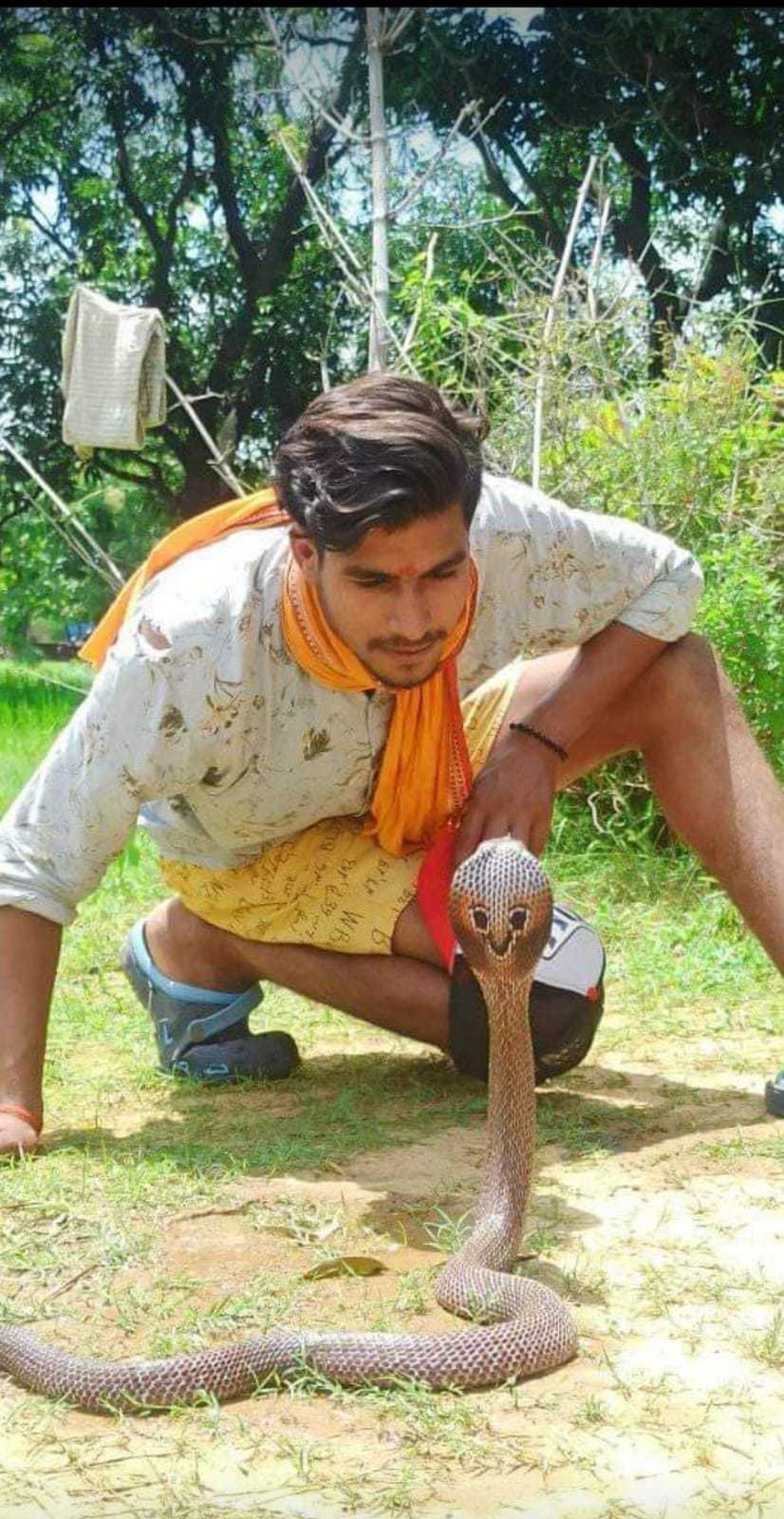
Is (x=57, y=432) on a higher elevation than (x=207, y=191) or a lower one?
lower

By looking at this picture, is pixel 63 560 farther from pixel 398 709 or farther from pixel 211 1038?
pixel 398 709

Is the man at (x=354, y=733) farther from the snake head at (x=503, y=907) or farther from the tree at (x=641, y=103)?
the tree at (x=641, y=103)

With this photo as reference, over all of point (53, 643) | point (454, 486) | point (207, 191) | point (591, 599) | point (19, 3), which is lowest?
point (53, 643)

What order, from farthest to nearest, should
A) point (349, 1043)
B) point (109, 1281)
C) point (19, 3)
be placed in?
1. point (19, 3)
2. point (349, 1043)
3. point (109, 1281)

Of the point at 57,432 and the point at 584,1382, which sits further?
the point at 57,432

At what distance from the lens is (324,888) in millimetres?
3576

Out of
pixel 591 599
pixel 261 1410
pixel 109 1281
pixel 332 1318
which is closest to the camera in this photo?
pixel 261 1410

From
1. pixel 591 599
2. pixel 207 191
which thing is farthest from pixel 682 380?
pixel 207 191

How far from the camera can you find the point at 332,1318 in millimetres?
2486

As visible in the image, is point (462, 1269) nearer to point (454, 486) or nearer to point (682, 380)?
point (454, 486)

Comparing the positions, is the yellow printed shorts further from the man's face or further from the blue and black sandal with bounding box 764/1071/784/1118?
the blue and black sandal with bounding box 764/1071/784/1118

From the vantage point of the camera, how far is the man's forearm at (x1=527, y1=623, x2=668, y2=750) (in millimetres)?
3484

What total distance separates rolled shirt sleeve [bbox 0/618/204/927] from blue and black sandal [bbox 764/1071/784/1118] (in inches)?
50.8

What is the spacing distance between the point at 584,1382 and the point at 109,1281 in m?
0.81
